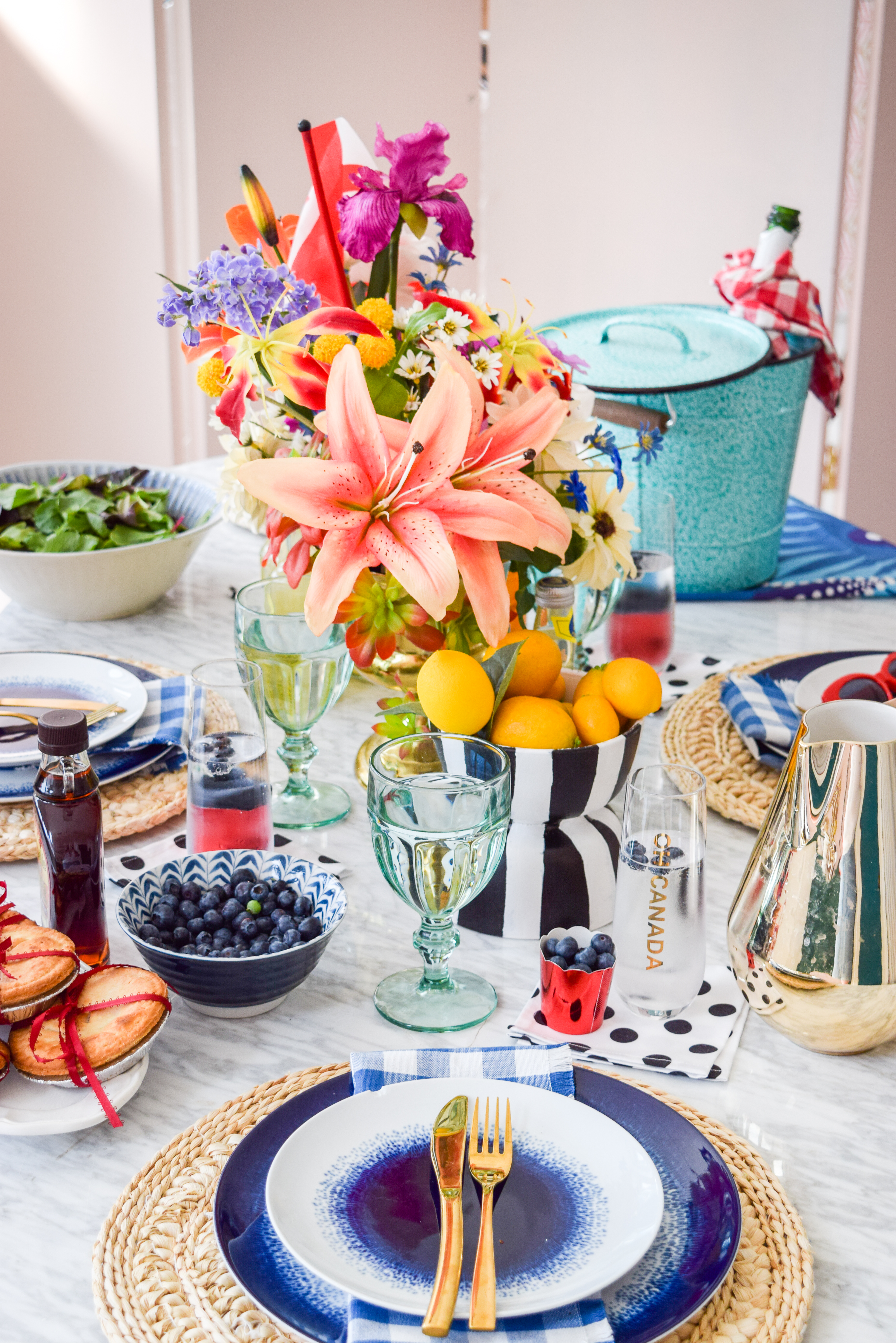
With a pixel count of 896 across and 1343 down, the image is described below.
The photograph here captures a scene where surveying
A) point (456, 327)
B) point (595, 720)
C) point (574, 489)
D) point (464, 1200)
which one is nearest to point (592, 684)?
point (595, 720)

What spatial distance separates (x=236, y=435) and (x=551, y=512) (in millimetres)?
321

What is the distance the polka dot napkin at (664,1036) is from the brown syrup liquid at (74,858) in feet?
0.93

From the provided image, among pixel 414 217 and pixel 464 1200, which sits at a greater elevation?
pixel 414 217

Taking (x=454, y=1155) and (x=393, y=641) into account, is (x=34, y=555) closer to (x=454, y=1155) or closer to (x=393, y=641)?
(x=393, y=641)

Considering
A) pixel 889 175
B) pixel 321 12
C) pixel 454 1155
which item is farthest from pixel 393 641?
pixel 321 12

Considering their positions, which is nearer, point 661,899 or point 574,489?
point 661,899

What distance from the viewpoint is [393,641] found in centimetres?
93

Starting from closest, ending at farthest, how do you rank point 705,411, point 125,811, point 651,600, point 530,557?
1. point 530,557
2. point 125,811
3. point 651,600
4. point 705,411

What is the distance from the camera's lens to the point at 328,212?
3.11 ft

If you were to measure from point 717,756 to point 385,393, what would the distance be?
459 mm

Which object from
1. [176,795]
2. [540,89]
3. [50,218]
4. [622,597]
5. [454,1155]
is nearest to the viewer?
[454,1155]

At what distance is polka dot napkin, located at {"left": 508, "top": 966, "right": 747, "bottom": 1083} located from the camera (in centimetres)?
74

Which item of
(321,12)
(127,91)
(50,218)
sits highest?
(321,12)

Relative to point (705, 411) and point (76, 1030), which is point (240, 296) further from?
point (705, 411)
